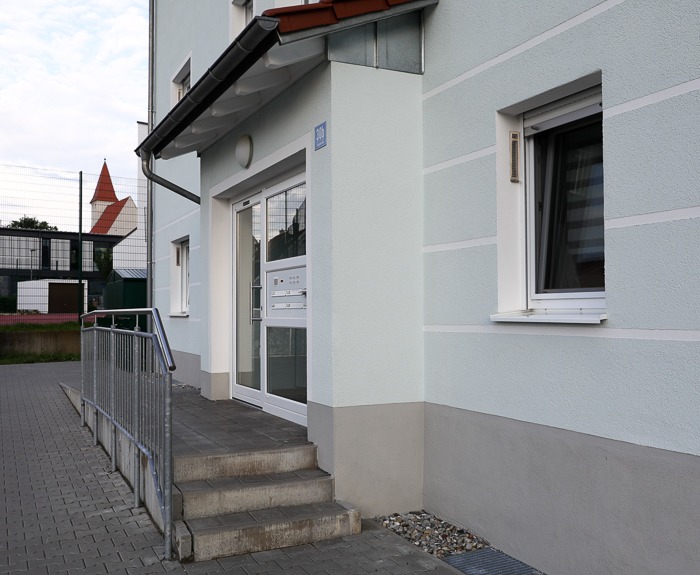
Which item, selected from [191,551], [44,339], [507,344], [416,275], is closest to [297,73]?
[416,275]

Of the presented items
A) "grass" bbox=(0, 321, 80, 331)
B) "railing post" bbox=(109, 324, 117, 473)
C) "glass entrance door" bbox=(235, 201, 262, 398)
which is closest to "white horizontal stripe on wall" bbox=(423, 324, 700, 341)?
"glass entrance door" bbox=(235, 201, 262, 398)

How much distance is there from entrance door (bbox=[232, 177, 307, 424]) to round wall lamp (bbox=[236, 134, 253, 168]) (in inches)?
14.5

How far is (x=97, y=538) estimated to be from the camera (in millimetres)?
4613

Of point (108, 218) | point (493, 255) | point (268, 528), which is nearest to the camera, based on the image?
point (268, 528)

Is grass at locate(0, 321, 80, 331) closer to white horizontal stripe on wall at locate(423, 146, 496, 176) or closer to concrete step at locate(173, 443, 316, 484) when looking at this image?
concrete step at locate(173, 443, 316, 484)

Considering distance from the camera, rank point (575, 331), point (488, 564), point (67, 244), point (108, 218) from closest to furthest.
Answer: point (575, 331) < point (488, 564) < point (108, 218) < point (67, 244)

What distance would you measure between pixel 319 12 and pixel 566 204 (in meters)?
2.10

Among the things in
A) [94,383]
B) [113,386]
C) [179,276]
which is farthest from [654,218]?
[179,276]

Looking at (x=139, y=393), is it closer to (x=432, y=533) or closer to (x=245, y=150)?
(x=432, y=533)

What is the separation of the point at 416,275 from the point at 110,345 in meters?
3.12

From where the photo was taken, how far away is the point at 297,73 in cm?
543

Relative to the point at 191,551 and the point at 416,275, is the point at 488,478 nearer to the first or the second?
the point at 416,275

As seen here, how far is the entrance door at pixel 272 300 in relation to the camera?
619 centimetres

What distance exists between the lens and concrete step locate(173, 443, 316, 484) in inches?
191
